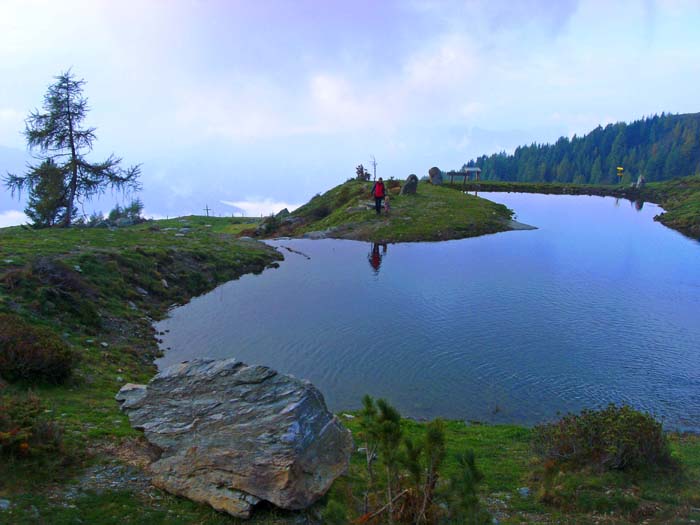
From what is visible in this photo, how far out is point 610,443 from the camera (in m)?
11.1

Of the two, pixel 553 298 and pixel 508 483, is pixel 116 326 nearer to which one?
pixel 508 483

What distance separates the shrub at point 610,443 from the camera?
1095 centimetres

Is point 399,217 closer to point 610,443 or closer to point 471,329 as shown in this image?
point 471,329

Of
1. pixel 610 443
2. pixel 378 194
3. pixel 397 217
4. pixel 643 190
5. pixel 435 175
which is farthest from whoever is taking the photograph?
pixel 643 190

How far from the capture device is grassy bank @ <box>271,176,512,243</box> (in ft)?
163

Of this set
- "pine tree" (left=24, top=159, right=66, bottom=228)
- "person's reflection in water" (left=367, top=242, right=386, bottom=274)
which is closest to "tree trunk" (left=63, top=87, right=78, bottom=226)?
"pine tree" (left=24, top=159, right=66, bottom=228)

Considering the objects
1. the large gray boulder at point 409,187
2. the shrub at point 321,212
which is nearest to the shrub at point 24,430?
the shrub at point 321,212

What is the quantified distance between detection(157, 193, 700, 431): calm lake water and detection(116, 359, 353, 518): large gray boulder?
21.0ft

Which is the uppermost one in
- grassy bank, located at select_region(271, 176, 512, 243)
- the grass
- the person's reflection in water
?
grassy bank, located at select_region(271, 176, 512, 243)

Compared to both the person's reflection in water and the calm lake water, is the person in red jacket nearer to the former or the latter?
the person's reflection in water

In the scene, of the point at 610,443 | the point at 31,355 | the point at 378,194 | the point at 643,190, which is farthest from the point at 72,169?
the point at 643,190

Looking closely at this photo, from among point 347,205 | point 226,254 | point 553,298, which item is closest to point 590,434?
point 553,298

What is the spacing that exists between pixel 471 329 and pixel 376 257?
17670 millimetres

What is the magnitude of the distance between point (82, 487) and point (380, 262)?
30.3 m
